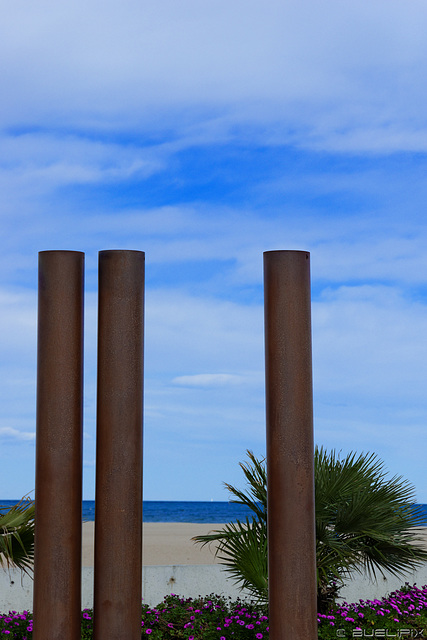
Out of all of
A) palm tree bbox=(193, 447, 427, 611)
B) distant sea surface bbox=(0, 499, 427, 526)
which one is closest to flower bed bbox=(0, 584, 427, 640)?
palm tree bbox=(193, 447, 427, 611)

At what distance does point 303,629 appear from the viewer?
19.2 feet

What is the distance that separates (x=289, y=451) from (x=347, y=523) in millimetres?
1580

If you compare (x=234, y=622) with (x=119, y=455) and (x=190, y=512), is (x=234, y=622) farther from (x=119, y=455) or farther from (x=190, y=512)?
(x=190, y=512)

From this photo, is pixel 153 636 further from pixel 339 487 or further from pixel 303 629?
pixel 339 487

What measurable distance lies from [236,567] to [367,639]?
1533 millimetres

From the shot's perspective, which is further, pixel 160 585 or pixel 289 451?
pixel 160 585

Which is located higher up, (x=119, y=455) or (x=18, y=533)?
(x=119, y=455)

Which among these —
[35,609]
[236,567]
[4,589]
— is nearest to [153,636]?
[236,567]

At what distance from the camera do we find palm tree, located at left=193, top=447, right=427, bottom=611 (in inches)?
270

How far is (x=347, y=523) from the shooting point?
277 inches

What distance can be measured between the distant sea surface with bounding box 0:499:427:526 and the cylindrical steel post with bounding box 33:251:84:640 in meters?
35.4

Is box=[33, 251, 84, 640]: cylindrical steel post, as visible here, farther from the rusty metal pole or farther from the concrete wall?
the concrete wall

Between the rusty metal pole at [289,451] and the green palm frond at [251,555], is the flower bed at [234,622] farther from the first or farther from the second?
the rusty metal pole at [289,451]

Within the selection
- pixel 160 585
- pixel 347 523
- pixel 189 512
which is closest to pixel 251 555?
pixel 347 523
